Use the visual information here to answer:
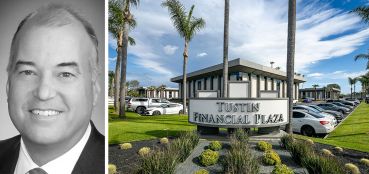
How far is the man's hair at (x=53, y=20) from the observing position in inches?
196

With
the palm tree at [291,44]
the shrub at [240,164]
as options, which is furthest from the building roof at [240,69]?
the shrub at [240,164]

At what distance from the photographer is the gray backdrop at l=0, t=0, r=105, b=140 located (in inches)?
197

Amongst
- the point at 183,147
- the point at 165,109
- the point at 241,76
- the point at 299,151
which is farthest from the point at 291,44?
the point at 241,76

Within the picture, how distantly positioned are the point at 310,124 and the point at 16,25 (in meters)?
16.2

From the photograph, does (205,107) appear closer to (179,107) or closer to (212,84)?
(179,107)

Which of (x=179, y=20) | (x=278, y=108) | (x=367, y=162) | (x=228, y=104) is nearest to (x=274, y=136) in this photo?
(x=278, y=108)

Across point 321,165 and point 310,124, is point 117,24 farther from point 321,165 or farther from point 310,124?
point 321,165

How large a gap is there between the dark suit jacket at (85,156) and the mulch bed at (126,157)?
2.22 m

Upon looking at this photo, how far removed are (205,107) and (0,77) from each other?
9.28 m

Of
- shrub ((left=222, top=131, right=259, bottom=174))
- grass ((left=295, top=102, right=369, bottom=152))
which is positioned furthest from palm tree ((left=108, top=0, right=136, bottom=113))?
shrub ((left=222, top=131, right=259, bottom=174))

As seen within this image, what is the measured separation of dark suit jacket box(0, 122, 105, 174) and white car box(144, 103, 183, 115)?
22.9 m

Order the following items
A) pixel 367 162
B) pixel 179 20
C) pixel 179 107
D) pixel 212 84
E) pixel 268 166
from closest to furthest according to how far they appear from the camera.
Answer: pixel 268 166
pixel 367 162
pixel 179 20
pixel 179 107
pixel 212 84

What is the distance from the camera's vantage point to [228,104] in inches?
498

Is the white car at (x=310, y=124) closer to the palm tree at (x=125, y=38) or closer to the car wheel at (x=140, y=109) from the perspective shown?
the palm tree at (x=125, y=38)
